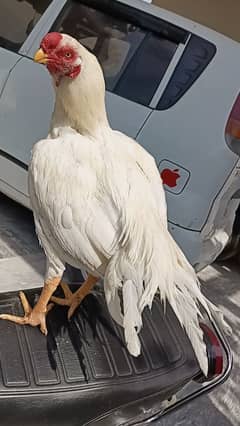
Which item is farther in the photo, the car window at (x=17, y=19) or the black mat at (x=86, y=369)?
the car window at (x=17, y=19)

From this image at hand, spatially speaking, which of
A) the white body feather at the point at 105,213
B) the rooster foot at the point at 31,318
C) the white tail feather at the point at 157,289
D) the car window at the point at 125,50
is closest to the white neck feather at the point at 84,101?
the white body feather at the point at 105,213

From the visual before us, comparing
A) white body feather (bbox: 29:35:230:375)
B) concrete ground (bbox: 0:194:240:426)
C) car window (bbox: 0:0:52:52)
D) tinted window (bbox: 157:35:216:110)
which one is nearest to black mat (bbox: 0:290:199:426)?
white body feather (bbox: 29:35:230:375)

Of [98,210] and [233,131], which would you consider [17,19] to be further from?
[98,210]

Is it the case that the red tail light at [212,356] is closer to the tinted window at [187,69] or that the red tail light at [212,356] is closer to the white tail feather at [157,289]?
the white tail feather at [157,289]

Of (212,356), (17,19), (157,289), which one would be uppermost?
(17,19)

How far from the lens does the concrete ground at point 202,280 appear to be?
243 centimetres

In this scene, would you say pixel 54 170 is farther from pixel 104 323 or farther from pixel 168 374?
pixel 168 374

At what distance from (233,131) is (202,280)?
115 centimetres

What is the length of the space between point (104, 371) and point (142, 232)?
372 mm

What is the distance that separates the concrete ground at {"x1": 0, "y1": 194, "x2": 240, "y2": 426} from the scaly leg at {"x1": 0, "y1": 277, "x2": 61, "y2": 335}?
0.19 metres

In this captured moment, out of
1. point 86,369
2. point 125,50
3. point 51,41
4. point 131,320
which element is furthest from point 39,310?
point 125,50

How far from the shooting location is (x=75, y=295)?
2.04 m

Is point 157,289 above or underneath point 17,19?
underneath

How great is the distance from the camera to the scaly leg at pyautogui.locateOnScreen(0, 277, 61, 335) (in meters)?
1.88
